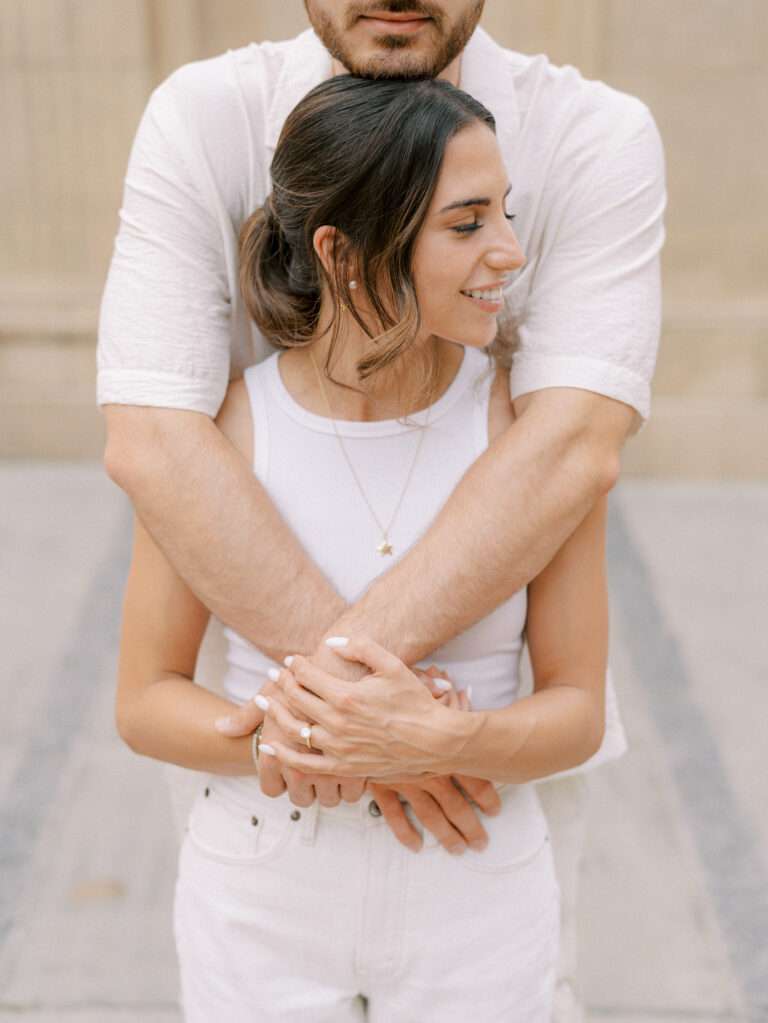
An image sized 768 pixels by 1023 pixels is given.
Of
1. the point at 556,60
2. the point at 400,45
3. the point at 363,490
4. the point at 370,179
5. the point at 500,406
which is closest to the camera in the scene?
the point at 370,179

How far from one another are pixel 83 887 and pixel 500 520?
215cm

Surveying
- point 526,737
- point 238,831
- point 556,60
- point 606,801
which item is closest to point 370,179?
point 526,737

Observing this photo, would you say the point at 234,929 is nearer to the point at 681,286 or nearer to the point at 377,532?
the point at 377,532

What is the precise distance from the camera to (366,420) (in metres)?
1.88

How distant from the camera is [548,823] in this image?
2.20 m

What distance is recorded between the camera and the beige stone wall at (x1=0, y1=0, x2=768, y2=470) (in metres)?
5.61

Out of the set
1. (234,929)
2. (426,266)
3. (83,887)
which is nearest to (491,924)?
(234,929)

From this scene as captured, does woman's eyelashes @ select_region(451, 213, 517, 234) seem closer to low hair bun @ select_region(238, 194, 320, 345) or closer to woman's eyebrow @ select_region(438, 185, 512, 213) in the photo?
woman's eyebrow @ select_region(438, 185, 512, 213)

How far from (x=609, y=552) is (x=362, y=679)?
3.75 meters

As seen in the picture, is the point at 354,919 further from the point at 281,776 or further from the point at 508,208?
the point at 508,208

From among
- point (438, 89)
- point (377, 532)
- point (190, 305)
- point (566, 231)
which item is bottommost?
point (377, 532)

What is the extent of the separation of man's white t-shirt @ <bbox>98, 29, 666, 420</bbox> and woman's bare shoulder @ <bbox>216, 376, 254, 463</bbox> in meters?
0.04

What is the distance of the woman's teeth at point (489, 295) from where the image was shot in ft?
5.72

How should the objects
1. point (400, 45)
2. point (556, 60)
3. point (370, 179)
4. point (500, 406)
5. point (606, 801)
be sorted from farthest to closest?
point (556, 60) < point (606, 801) < point (500, 406) < point (400, 45) < point (370, 179)
